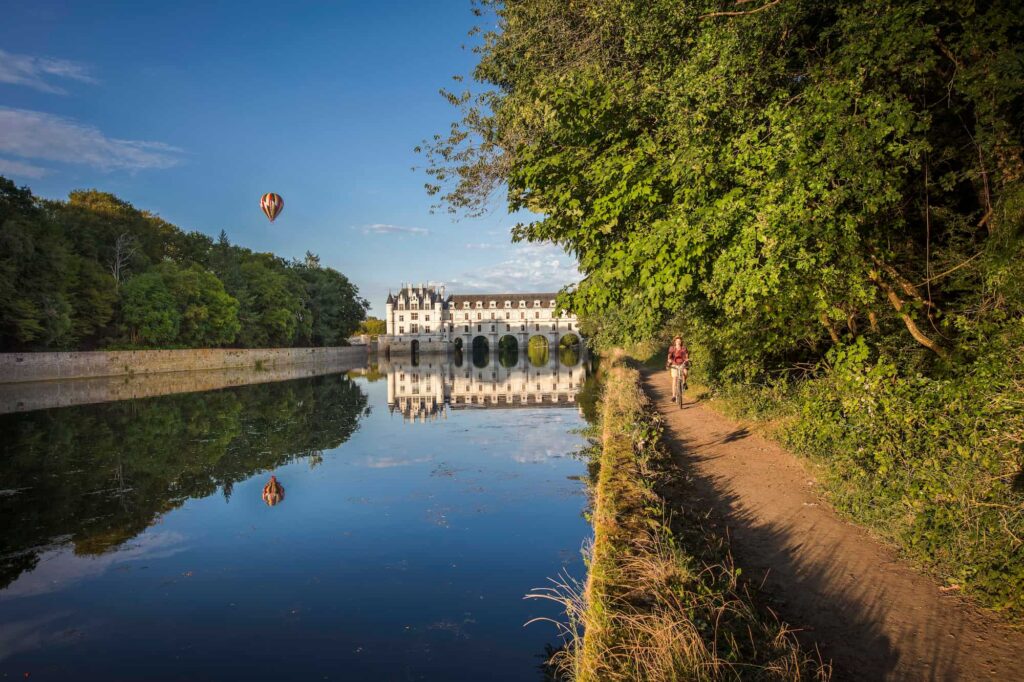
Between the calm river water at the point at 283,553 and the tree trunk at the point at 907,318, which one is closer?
the calm river water at the point at 283,553

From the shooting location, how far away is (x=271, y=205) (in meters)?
30.6

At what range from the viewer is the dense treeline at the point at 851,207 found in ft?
17.1

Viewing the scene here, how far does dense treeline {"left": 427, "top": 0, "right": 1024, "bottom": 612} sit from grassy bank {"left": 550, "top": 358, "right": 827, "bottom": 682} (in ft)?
6.28

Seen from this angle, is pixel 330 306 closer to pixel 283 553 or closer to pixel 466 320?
pixel 466 320

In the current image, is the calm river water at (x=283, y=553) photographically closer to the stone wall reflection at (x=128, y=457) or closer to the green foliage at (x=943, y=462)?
the stone wall reflection at (x=128, y=457)

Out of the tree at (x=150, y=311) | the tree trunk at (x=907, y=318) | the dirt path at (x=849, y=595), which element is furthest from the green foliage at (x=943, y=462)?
the tree at (x=150, y=311)

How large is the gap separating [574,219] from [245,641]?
606 centimetres

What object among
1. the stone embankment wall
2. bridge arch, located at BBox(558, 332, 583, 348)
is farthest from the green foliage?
bridge arch, located at BBox(558, 332, 583, 348)

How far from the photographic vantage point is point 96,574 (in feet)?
21.6

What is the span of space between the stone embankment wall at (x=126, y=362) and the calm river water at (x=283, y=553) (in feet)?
70.3

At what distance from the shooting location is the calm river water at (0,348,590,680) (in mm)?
5000

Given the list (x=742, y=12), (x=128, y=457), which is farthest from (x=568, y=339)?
(x=742, y=12)

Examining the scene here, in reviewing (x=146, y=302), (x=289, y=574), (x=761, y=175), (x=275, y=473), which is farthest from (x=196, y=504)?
(x=146, y=302)

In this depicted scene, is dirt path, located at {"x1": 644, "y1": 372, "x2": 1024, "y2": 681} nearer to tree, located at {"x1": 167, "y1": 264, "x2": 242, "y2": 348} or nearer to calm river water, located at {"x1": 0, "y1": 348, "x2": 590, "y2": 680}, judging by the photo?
calm river water, located at {"x1": 0, "y1": 348, "x2": 590, "y2": 680}
